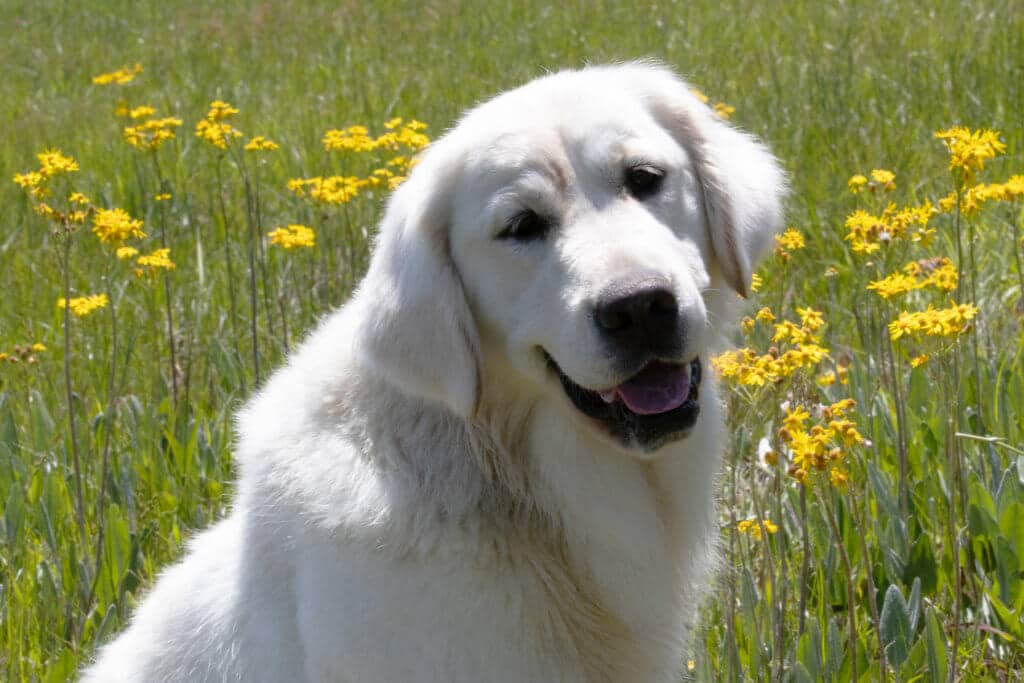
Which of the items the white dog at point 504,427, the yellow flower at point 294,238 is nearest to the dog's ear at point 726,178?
the white dog at point 504,427

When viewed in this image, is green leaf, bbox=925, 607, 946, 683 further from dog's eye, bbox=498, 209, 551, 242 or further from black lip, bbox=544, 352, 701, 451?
dog's eye, bbox=498, 209, 551, 242

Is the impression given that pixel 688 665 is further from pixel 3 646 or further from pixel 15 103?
pixel 15 103

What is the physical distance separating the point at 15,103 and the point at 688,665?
7754 millimetres

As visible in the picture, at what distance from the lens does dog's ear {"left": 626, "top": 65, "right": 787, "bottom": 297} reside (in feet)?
8.84

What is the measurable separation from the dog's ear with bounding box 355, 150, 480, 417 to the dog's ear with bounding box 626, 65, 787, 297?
524mm

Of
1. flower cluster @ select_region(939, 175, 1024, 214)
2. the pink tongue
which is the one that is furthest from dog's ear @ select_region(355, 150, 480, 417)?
flower cluster @ select_region(939, 175, 1024, 214)

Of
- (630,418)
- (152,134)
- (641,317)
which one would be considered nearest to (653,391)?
(630,418)

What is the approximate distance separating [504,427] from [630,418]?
28 cm

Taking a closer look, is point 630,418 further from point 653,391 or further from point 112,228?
point 112,228

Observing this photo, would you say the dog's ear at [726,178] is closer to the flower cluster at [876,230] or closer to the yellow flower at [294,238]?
the flower cluster at [876,230]

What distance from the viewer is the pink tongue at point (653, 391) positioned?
245 centimetres

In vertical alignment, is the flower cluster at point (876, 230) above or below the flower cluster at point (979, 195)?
above

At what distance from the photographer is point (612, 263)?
230cm

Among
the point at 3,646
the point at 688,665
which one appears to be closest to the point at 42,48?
the point at 3,646
